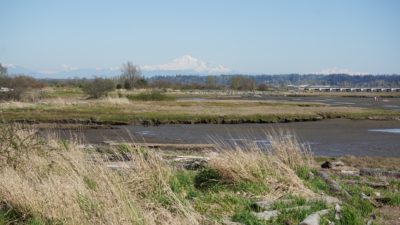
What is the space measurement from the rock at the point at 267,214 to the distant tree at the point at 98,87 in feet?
233

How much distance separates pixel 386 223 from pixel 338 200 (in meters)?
1.17

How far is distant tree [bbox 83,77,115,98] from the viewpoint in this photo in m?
77.9

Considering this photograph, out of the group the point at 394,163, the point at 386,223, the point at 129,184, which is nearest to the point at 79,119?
the point at 394,163

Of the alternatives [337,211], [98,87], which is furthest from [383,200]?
[98,87]

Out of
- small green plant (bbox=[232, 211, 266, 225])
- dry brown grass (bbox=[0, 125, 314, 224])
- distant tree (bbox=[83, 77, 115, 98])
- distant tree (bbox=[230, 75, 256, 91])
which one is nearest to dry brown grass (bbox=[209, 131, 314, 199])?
dry brown grass (bbox=[0, 125, 314, 224])

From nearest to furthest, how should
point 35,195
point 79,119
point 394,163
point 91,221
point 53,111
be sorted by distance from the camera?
point 91,221 → point 35,195 → point 394,163 → point 79,119 → point 53,111

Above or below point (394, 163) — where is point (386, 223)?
above

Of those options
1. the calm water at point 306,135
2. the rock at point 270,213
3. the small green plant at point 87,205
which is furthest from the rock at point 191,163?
the calm water at point 306,135

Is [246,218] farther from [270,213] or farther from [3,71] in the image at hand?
[3,71]

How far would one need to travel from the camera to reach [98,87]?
78.5 m

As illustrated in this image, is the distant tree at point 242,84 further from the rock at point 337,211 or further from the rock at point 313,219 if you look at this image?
the rock at point 313,219

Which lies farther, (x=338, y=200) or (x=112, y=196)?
(x=338, y=200)

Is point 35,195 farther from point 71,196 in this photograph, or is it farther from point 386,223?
point 386,223

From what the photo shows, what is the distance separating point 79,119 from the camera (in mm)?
44812
